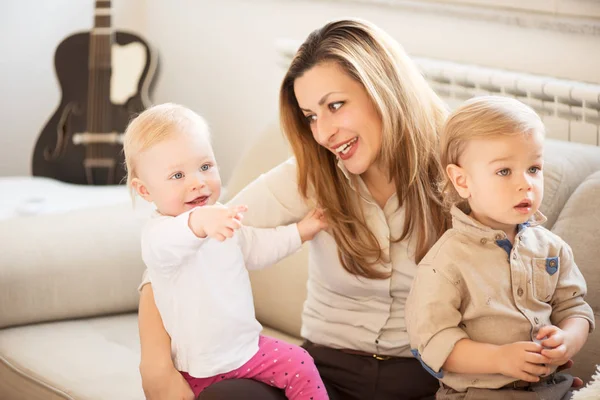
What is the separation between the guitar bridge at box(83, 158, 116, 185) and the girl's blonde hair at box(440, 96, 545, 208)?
1.99 meters

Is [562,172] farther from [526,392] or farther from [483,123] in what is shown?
[526,392]

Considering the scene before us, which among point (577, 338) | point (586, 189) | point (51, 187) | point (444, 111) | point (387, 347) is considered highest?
point (444, 111)

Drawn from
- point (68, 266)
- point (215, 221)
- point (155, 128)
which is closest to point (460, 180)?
point (215, 221)

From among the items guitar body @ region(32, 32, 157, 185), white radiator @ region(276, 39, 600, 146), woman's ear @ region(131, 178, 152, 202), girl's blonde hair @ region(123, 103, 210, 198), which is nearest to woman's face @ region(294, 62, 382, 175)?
girl's blonde hair @ region(123, 103, 210, 198)

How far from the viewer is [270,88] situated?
124 inches

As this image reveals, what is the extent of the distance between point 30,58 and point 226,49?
1000 millimetres

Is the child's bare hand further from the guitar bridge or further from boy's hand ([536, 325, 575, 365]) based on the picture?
the guitar bridge

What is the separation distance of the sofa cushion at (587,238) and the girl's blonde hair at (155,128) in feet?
2.43

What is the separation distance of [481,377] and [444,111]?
57 cm

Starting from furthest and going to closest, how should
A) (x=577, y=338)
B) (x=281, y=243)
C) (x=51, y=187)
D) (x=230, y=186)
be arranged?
(x=51, y=187) < (x=230, y=186) < (x=281, y=243) < (x=577, y=338)

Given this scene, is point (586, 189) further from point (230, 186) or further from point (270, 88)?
point (270, 88)

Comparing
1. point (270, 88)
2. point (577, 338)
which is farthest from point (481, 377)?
point (270, 88)

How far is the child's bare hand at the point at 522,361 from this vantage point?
1433 millimetres

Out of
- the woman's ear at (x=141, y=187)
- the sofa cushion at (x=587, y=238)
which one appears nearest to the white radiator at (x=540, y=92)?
the sofa cushion at (x=587, y=238)
